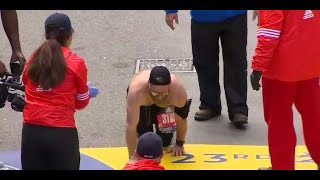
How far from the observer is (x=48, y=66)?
456 cm

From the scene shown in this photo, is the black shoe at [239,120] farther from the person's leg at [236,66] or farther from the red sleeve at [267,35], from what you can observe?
the red sleeve at [267,35]

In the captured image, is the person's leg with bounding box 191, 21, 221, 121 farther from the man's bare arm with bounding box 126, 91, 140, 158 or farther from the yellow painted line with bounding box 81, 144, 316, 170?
the man's bare arm with bounding box 126, 91, 140, 158

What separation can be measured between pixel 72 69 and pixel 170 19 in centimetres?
153

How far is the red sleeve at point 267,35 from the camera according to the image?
4.65 m

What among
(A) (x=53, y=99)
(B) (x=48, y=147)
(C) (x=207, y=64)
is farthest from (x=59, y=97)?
(C) (x=207, y=64)

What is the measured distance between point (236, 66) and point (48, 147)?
1989mm

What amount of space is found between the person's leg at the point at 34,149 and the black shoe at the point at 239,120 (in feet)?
6.46

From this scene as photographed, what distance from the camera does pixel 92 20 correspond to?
8828mm

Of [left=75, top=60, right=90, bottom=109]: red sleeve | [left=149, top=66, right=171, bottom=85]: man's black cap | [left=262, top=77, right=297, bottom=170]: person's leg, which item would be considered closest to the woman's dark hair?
[left=75, top=60, right=90, bottom=109]: red sleeve

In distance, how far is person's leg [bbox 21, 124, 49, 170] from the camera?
→ 185 inches

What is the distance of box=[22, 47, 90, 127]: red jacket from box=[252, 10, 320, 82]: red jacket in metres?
1.12

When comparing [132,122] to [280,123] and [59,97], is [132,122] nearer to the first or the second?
[59,97]

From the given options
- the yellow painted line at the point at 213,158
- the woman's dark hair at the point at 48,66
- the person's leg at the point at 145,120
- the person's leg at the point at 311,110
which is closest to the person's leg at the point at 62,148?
the woman's dark hair at the point at 48,66
